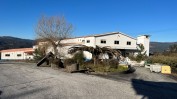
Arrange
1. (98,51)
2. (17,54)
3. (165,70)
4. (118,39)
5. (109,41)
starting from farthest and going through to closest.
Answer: (17,54), (118,39), (109,41), (165,70), (98,51)

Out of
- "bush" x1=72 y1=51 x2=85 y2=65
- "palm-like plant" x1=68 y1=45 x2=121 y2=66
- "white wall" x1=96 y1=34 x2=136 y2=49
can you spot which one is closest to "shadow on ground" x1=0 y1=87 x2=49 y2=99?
"palm-like plant" x1=68 y1=45 x2=121 y2=66

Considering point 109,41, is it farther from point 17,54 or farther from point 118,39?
point 17,54

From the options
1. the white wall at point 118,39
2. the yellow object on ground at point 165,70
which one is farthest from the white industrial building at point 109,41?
the yellow object on ground at point 165,70

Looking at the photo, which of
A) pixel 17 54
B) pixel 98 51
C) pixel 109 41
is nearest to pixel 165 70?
pixel 98 51

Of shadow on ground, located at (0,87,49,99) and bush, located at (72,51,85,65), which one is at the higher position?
bush, located at (72,51,85,65)

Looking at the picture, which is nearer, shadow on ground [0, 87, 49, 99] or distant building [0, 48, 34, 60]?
shadow on ground [0, 87, 49, 99]

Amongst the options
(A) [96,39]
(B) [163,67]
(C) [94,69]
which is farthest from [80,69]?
(A) [96,39]

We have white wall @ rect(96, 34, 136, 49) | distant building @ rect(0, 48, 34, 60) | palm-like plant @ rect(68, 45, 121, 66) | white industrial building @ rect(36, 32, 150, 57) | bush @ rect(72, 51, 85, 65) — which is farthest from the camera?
distant building @ rect(0, 48, 34, 60)

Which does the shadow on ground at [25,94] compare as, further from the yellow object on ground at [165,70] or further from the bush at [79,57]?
the yellow object on ground at [165,70]

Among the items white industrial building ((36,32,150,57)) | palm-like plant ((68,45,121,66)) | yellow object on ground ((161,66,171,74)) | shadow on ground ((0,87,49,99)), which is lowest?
yellow object on ground ((161,66,171,74))

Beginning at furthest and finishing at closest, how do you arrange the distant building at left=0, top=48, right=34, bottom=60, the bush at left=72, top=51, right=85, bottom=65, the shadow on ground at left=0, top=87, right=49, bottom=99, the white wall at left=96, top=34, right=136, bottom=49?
the distant building at left=0, top=48, right=34, bottom=60 < the white wall at left=96, top=34, right=136, bottom=49 < the bush at left=72, top=51, right=85, bottom=65 < the shadow on ground at left=0, top=87, right=49, bottom=99

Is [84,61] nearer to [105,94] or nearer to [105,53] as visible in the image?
[105,53]

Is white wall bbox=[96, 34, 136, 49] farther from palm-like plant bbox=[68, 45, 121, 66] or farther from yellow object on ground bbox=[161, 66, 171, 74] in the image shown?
yellow object on ground bbox=[161, 66, 171, 74]

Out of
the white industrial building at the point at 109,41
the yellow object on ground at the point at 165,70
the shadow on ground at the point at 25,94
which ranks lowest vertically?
the yellow object on ground at the point at 165,70
